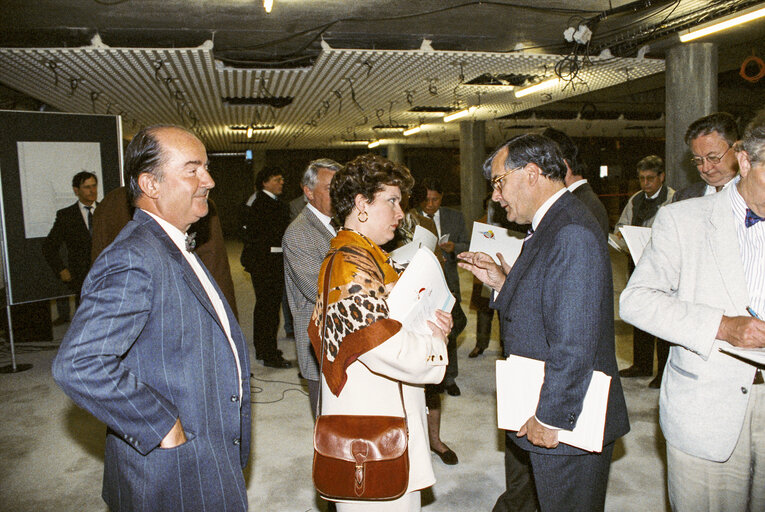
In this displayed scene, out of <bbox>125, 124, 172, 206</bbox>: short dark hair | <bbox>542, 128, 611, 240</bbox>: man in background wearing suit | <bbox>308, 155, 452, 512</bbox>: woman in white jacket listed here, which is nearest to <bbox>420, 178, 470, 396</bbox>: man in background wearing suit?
<bbox>542, 128, 611, 240</bbox>: man in background wearing suit

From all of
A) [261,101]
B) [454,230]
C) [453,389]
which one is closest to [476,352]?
[453,389]

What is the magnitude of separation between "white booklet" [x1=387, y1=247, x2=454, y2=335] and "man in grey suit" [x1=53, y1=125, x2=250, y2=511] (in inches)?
20.2

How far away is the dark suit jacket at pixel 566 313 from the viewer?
1596 millimetres

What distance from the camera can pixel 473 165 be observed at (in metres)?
14.8

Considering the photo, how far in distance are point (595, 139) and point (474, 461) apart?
23683mm

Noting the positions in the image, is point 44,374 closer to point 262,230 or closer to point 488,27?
point 262,230

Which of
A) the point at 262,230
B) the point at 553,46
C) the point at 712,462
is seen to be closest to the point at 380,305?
the point at 712,462

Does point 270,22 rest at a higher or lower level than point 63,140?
higher

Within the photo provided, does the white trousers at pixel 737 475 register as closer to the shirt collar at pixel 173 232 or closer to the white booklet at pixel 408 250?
the white booklet at pixel 408 250

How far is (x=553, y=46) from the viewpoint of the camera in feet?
23.4

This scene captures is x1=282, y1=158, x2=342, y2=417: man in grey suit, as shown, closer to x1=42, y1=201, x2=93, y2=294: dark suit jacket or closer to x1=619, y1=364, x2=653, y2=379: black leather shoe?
x1=619, y1=364, x2=653, y2=379: black leather shoe

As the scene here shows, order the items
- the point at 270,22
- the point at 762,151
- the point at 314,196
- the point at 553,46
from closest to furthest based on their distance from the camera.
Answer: the point at 762,151, the point at 314,196, the point at 270,22, the point at 553,46

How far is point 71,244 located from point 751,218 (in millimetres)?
5911

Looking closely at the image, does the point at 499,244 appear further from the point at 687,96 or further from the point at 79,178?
the point at 687,96
